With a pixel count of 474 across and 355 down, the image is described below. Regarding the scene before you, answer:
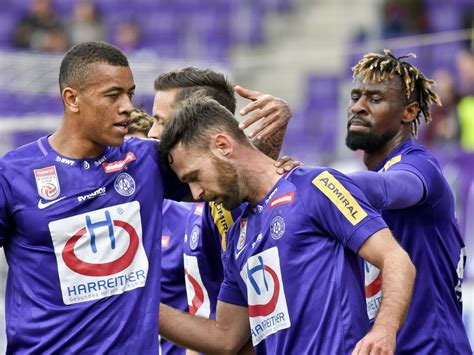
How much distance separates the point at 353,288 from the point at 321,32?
14114mm

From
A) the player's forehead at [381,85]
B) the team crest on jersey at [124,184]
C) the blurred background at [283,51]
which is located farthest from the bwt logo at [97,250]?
the blurred background at [283,51]

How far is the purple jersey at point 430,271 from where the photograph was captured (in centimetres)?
536

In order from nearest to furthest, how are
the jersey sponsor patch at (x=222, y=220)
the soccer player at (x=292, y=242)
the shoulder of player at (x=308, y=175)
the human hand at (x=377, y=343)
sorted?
the human hand at (x=377, y=343)
the soccer player at (x=292, y=242)
the shoulder of player at (x=308, y=175)
the jersey sponsor patch at (x=222, y=220)

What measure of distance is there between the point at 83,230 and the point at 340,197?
120cm

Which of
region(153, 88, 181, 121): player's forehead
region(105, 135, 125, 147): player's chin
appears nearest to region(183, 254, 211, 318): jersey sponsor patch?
region(153, 88, 181, 121): player's forehead

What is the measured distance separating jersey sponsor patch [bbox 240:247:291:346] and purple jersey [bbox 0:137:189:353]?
486 mm

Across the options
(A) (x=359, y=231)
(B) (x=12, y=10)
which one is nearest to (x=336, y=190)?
(A) (x=359, y=231)

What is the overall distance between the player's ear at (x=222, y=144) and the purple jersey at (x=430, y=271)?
1.04 metres

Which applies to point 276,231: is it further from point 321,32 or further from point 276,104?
point 321,32

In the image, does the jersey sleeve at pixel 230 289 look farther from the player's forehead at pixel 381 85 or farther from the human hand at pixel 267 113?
the player's forehead at pixel 381 85

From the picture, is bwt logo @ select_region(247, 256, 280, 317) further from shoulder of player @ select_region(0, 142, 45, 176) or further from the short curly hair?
the short curly hair

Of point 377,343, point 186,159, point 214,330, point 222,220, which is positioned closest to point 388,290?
point 377,343

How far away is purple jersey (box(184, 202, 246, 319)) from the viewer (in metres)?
5.55

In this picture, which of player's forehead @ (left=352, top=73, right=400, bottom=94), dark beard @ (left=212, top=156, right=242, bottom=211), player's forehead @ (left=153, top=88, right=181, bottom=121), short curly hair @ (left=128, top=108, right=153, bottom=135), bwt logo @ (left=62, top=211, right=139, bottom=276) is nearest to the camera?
dark beard @ (left=212, top=156, right=242, bottom=211)
